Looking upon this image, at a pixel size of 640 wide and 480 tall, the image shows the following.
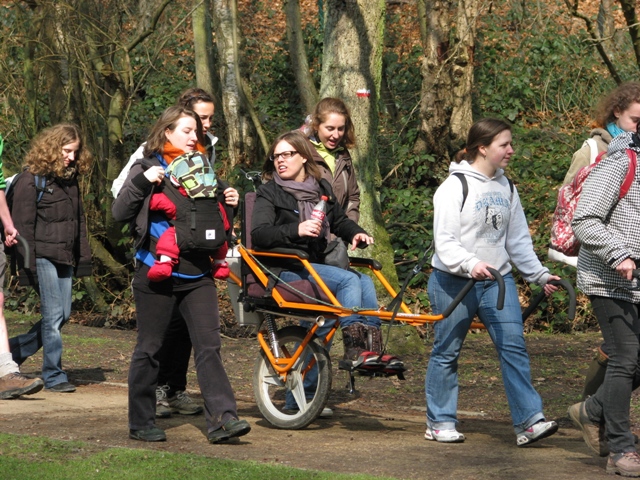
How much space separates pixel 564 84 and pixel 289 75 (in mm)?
5665

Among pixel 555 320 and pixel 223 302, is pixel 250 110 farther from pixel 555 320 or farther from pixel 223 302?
pixel 555 320

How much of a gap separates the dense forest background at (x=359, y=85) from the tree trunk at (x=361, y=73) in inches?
0.6

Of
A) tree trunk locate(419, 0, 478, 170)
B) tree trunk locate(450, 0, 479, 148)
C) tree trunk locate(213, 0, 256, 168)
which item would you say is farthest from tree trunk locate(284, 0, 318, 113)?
tree trunk locate(450, 0, 479, 148)

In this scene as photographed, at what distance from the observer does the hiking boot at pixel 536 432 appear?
612 centimetres

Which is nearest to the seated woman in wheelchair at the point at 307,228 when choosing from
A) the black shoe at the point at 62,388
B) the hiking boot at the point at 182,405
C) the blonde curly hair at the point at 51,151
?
the hiking boot at the point at 182,405

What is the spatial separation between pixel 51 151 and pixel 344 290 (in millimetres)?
3029

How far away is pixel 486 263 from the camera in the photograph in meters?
6.24

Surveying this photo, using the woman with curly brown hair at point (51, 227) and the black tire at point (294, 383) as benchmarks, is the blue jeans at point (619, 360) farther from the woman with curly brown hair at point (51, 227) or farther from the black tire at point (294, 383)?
the woman with curly brown hair at point (51, 227)

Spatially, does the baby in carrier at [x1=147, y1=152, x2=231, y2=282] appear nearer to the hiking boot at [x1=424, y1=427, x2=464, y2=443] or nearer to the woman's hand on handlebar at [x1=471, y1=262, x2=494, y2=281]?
the woman's hand on handlebar at [x1=471, y1=262, x2=494, y2=281]

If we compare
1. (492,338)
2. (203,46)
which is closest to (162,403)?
(492,338)

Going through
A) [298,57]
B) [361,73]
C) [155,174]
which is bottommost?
[155,174]

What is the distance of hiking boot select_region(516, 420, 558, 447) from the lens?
20.1 ft

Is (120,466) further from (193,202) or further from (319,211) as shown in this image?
(319,211)

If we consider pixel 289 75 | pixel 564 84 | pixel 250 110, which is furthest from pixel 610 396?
pixel 289 75
